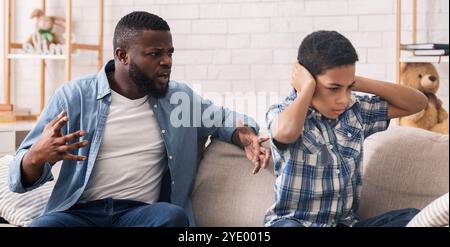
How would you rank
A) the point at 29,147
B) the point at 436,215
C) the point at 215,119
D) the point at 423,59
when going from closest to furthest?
the point at 436,215, the point at 29,147, the point at 215,119, the point at 423,59

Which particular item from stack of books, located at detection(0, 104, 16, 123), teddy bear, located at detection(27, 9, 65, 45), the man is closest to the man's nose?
the man

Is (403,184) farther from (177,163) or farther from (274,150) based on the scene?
(177,163)

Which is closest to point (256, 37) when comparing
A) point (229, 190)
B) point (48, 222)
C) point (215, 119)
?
point (215, 119)

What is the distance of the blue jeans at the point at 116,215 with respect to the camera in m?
1.24

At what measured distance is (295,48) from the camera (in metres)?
1.50

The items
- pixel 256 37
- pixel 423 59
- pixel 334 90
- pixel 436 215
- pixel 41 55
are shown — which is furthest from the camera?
pixel 41 55

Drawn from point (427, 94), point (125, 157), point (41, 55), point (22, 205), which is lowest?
point (22, 205)

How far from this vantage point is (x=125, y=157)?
4.31 feet

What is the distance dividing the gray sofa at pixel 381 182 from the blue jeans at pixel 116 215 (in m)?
0.15

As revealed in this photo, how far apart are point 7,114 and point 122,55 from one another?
0.92 meters

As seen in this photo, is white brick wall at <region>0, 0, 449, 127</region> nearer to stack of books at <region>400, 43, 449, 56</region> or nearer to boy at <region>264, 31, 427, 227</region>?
stack of books at <region>400, 43, 449, 56</region>

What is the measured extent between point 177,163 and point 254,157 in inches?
5.9

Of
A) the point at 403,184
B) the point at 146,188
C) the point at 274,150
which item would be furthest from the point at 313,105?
the point at 146,188

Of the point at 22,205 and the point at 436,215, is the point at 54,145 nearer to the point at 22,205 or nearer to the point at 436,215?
the point at 22,205
